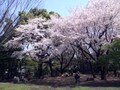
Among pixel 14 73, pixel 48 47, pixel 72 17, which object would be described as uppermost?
pixel 72 17

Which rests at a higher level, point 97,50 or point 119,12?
point 119,12

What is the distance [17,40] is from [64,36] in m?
6.83

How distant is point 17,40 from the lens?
132ft

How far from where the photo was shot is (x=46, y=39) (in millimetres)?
38875

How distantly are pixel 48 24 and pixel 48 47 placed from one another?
2795mm

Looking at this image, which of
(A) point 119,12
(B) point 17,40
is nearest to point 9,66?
(B) point 17,40

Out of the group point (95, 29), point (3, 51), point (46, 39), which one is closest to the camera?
point (95, 29)

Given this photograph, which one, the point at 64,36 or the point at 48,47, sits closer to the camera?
the point at 64,36

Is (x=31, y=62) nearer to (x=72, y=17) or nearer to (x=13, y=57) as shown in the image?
Answer: (x=13, y=57)

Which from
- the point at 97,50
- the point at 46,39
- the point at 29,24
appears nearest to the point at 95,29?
the point at 97,50

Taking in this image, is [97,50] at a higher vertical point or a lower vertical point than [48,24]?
lower

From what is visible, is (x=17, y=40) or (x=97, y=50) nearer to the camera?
(x=97, y=50)

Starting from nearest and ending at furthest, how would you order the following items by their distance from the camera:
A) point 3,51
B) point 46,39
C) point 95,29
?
point 95,29
point 46,39
point 3,51

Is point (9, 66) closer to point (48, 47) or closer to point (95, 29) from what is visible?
point (48, 47)
